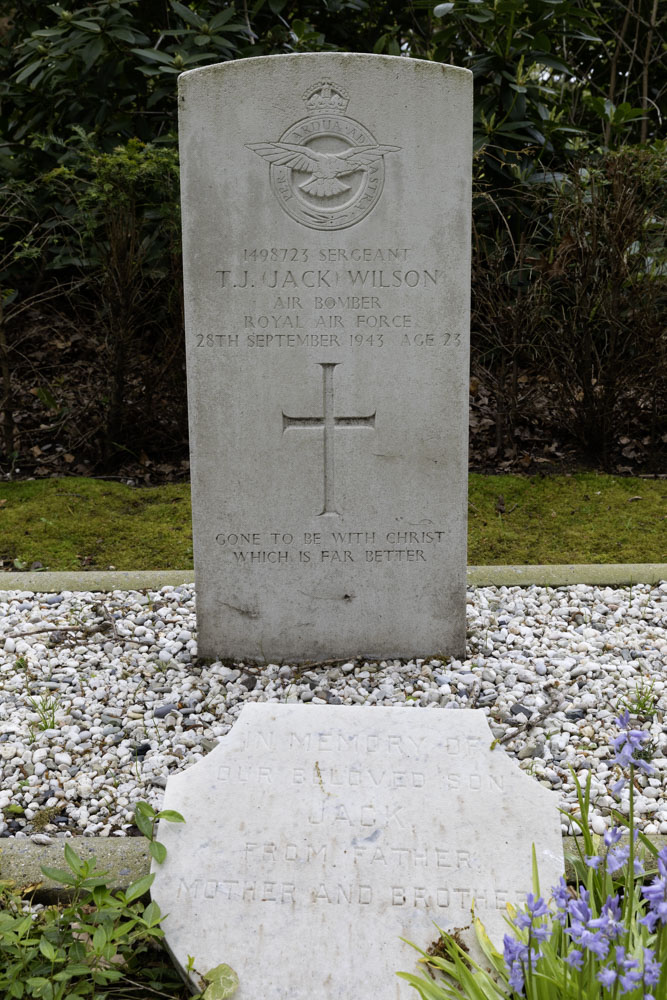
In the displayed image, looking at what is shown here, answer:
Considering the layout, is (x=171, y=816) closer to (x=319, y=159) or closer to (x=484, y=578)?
(x=319, y=159)

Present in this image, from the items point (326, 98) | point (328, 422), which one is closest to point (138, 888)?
point (328, 422)

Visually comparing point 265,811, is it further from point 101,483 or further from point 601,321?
point 601,321

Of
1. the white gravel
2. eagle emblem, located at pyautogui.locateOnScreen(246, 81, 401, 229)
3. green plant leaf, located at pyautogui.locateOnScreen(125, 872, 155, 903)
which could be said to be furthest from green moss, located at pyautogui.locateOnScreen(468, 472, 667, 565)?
green plant leaf, located at pyautogui.locateOnScreen(125, 872, 155, 903)

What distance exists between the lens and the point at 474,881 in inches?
84.4

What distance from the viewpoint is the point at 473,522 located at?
5426 mm

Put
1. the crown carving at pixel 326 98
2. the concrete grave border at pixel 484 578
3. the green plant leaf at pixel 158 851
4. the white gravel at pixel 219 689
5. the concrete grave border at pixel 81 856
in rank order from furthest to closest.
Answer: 1. the concrete grave border at pixel 484 578
2. the crown carving at pixel 326 98
3. the white gravel at pixel 219 689
4. the concrete grave border at pixel 81 856
5. the green plant leaf at pixel 158 851

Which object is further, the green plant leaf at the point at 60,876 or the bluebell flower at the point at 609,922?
the green plant leaf at the point at 60,876

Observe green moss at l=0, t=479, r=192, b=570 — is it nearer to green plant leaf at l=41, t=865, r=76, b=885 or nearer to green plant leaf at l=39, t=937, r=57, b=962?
green plant leaf at l=41, t=865, r=76, b=885

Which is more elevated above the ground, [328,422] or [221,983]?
[328,422]

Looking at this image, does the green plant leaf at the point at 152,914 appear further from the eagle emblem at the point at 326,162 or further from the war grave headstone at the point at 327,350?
the eagle emblem at the point at 326,162

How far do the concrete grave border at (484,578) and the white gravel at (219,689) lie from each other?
6 centimetres

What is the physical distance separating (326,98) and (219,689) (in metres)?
2.20

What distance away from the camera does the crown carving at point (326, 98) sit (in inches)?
127

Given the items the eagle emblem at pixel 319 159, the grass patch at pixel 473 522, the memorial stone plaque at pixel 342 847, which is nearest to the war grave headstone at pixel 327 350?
the eagle emblem at pixel 319 159
